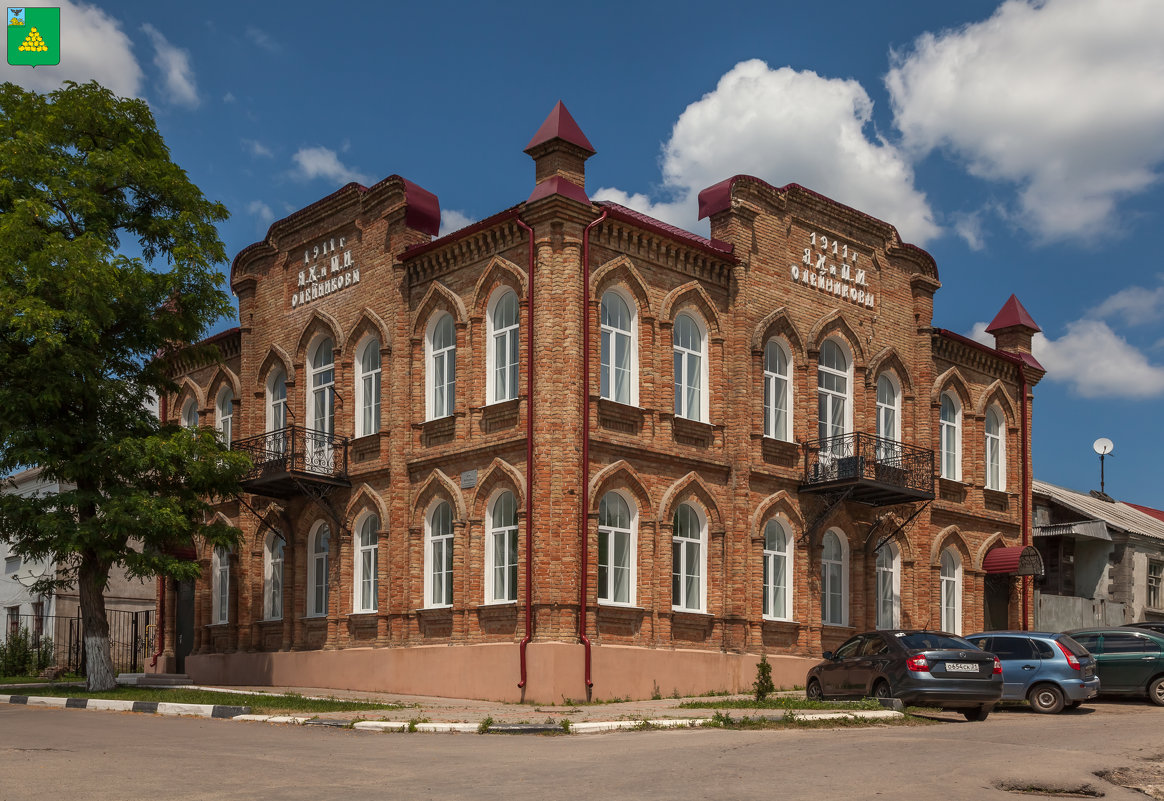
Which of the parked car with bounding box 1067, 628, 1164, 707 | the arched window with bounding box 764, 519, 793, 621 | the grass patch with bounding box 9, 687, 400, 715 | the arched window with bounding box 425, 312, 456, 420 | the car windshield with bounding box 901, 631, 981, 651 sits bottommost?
the grass patch with bounding box 9, 687, 400, 715

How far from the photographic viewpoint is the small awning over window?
1150 inches

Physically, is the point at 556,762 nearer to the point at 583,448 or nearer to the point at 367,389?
the point at 583,448

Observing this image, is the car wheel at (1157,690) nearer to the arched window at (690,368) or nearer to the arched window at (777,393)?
the arched window at (777,393)

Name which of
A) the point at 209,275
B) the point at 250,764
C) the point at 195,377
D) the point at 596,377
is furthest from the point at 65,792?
the point at 195,377

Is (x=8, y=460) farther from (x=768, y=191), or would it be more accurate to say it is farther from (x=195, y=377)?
(x=768, y=191)

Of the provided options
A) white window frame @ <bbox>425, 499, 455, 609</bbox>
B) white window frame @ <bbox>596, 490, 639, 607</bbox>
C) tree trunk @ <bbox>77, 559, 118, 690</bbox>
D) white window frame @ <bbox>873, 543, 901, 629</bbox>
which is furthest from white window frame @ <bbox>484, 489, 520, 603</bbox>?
white window frame @ <bbox>873, 543, 901, 629</bbox>

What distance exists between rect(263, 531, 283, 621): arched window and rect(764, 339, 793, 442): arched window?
11244 mm

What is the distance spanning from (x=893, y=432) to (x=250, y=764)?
1965 centimetres

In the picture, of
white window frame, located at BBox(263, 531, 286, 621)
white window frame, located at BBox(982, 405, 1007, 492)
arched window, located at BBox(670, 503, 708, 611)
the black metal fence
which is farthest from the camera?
the black metal fence

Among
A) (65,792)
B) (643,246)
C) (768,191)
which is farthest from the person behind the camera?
(768,191)

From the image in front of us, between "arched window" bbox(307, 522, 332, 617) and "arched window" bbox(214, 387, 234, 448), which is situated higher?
"arched window" bbox(214, 387, 234, 448)

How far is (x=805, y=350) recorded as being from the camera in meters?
25.2

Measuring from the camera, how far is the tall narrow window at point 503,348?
73.0 feet

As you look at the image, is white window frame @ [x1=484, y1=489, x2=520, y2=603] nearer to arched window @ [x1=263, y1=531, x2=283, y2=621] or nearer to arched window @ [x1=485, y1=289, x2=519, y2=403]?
arched window @ [x1=485, y1=289, x2=519, y2=403]
